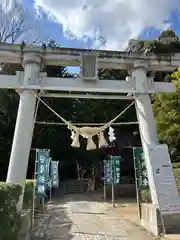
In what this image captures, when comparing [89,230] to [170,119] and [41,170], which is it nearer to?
[41,170]

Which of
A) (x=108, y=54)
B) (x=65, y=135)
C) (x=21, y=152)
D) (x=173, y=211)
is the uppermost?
(x=65, y=135)

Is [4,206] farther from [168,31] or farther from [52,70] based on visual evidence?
[168,31]

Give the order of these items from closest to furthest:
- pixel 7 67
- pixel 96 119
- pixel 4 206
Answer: pixel 4 206 → pixel 7 67 → pixel 96 119

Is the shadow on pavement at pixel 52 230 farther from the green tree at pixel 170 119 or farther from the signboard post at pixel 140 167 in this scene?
the green tree at pixel 170 119

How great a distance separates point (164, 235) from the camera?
699cm

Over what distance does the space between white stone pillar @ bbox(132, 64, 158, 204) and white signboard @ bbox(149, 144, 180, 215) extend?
0.22 m

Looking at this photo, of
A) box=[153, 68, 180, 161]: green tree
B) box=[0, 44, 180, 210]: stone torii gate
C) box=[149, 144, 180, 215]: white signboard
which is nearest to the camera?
box=[149, 144, 180, 215]: white signboard

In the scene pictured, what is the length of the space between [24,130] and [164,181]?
3.59 m

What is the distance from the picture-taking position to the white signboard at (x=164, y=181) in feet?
22.9

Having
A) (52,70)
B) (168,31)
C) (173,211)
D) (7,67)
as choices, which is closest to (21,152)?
(173,211)

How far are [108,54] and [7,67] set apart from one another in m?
14.3

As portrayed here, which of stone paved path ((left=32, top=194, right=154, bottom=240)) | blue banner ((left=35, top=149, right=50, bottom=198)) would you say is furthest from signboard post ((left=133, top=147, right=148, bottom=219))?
blue banner ((left=35, top=149, right=50, bottom=198))

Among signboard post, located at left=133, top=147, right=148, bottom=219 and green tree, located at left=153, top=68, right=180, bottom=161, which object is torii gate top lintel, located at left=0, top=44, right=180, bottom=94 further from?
green tree, located at left=153, top=68, right=180, bottom=161

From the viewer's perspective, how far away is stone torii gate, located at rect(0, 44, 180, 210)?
761 cm
